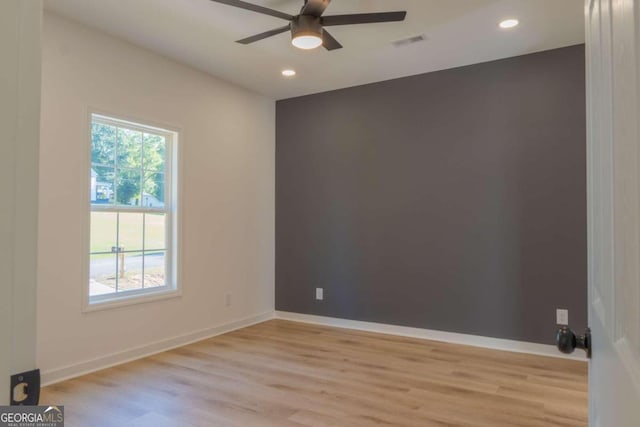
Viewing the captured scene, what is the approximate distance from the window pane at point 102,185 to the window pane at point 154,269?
2.08 feet

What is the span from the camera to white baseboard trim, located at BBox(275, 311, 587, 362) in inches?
142

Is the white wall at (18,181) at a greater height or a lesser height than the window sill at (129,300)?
greater

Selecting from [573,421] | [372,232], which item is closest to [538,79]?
[372,232]

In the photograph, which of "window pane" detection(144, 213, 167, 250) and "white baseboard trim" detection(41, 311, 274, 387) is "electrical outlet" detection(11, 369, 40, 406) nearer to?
"white baseboard trim" detection(41, 311, 274, 387)

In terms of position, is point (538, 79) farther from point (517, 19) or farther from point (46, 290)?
point (46, 290)

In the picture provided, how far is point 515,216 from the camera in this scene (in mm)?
3738

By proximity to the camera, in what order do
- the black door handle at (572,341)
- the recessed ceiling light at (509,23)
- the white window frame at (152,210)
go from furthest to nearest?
the white window frame at (152,210)
the recessed ceiling light at (509,23)
the black door handle at (572,341)

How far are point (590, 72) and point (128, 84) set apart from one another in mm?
3536

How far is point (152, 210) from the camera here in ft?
12.5

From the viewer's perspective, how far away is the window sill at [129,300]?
3219 millimetres


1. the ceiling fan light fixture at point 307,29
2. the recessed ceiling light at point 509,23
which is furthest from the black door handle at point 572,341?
the recessed ceiling light at point 509,23

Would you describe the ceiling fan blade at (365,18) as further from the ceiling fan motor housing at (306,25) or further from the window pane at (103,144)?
the window pane at (103,144)

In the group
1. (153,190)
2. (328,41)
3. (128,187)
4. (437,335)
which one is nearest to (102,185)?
(128,187)

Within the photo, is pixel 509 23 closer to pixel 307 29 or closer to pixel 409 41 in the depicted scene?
pixel 409 41
